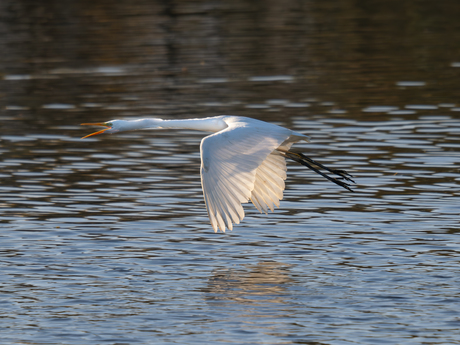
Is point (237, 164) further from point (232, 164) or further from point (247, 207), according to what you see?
point (247, 207)

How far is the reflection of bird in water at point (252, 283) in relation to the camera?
738 centimetres

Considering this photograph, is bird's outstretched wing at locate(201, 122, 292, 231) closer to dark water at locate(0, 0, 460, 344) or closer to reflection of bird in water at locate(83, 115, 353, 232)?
reflection of bird in water at locate(83, 115, 353, 232)

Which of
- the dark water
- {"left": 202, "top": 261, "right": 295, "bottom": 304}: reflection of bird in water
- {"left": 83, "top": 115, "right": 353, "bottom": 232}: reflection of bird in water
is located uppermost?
{"left": 83, "top": 115, "right": 353, "bottom": 232}: reflection of bird in water

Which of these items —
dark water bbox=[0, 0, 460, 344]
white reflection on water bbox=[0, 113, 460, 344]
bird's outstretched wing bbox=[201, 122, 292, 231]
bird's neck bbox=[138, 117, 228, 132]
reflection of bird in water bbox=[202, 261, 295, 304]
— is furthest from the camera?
bird's neck bbox=[138, 117, 228, 132]

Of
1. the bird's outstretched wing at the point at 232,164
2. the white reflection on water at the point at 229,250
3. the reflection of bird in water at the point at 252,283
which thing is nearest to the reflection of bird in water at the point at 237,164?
the bird's outstretched wing at the point at 232,164

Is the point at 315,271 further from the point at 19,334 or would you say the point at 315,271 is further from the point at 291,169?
the point at 291,169

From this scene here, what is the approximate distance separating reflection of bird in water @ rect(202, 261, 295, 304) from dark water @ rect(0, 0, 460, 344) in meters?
0.02

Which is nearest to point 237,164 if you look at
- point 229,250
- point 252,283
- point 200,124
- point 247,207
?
point 252,283

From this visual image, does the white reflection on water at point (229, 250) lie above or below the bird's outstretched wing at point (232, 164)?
below

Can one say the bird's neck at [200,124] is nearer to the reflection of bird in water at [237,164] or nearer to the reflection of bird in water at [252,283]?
the reflection of bird in water at [237,164]

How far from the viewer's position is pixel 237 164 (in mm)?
7902

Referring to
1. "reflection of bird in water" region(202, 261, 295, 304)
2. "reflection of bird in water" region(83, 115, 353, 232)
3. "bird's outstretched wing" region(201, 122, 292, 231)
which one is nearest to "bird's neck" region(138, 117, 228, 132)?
"reflection of bird in water" region(83, 115, 353, 232)

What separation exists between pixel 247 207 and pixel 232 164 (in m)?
2.85

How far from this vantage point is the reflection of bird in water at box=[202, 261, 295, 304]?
7.38 metres
